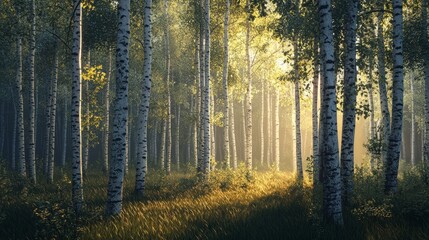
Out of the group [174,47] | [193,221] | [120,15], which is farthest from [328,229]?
[174,47]

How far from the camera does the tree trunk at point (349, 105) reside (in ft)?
28.2

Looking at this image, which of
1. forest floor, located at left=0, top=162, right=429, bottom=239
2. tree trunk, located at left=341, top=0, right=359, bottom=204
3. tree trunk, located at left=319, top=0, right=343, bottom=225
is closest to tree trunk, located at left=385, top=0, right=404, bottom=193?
forest floor, located at left=0, top=162, right=429, bottom=239

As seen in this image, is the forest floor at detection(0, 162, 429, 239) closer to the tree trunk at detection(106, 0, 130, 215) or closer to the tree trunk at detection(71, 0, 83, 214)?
the tree trunk at detection(106, 0, 130, 215)

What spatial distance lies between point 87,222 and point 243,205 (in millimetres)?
3874

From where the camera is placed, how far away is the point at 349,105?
8477 millimetres

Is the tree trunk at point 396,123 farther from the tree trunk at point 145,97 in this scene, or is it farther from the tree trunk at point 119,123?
the tree trunk at point 145,97

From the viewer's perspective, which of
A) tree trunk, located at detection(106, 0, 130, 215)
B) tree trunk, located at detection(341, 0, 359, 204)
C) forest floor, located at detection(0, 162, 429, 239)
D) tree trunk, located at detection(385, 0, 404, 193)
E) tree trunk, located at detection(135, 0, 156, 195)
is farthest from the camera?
tree trunk, located at detection(135, 0, 156, 195)

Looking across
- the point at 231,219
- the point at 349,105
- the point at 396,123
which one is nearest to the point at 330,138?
the point at 349,105

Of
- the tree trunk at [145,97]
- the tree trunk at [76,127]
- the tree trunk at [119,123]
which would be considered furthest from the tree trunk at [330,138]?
the tree trunk at [145,97]

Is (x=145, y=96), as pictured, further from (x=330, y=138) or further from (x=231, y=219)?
(x=330, y=138)

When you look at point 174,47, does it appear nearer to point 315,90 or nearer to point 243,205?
point 315,90

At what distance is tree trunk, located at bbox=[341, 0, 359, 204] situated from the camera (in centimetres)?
860

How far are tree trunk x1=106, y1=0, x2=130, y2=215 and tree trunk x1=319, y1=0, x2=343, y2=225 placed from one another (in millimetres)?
4507

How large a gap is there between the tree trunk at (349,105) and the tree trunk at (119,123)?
5.31 m
